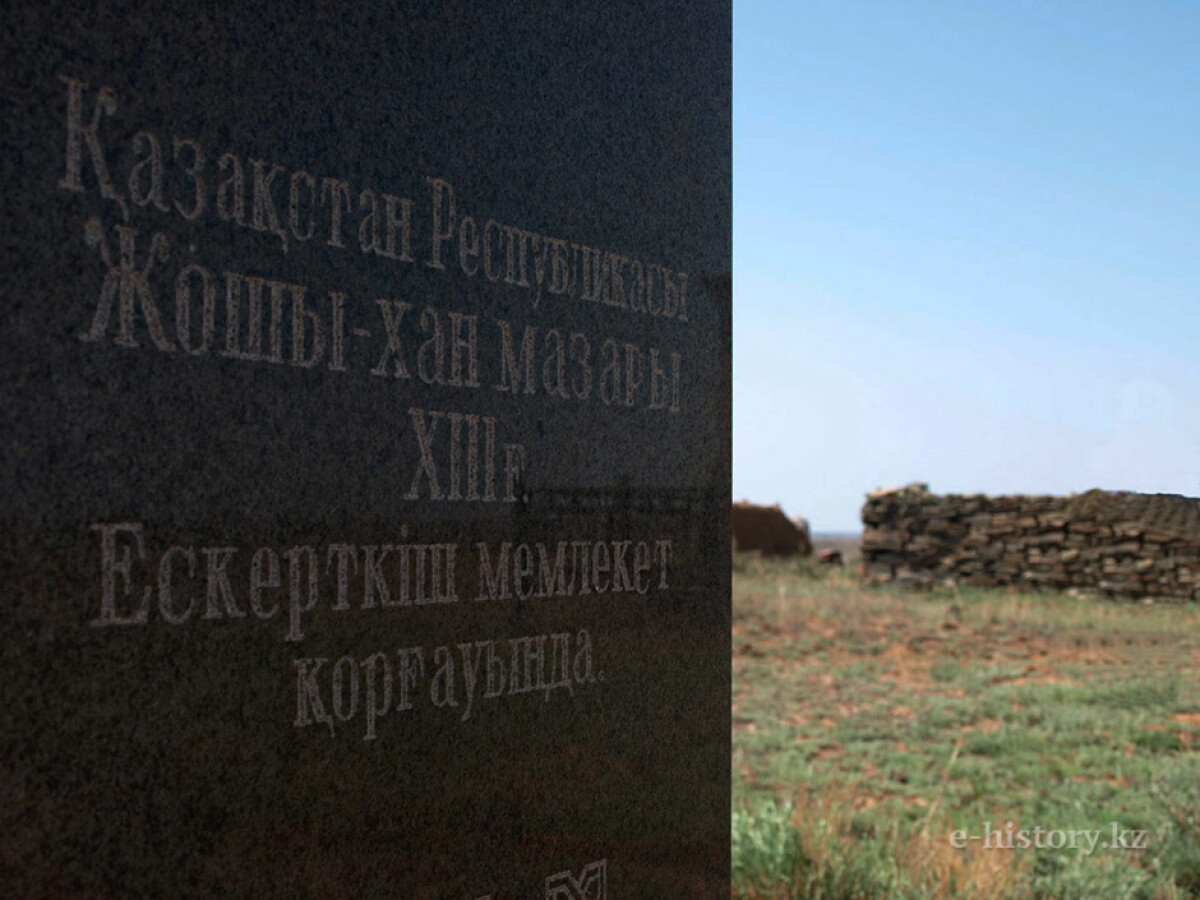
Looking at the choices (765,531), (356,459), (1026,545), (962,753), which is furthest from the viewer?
(765,531)

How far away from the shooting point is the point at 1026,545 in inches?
701

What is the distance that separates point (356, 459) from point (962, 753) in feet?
20.0

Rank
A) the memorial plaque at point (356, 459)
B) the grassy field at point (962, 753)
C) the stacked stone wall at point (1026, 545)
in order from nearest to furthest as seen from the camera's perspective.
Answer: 1. the memorial plaque at point (356, 459)
2. the grassy field at point (962, 753)
3. the stacked stone wall at point (1026, 545)

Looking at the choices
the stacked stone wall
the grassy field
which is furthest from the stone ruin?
Answer: the grassy field

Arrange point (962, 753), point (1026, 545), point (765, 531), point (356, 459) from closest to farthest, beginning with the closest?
point (356, 459) → point (962, 753) → point (1026, 545) → point (765, 531)

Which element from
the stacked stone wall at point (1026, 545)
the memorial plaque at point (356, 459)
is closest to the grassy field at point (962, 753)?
the memorial plaque at point (356, 459)

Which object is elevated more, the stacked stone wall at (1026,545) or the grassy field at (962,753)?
the stacked stone wall at (1026,545)

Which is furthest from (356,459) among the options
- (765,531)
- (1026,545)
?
(765,531)

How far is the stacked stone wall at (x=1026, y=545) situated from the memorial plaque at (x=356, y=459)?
14435 mm

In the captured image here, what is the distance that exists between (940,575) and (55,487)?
710 inches

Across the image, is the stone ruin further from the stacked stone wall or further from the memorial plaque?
the memorial plaque

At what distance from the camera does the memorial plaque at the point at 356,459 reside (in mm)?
1758

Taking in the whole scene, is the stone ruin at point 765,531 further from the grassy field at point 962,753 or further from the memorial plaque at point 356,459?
the memorial plaque at point 356,459

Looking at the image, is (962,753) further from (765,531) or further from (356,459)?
(765,531)
